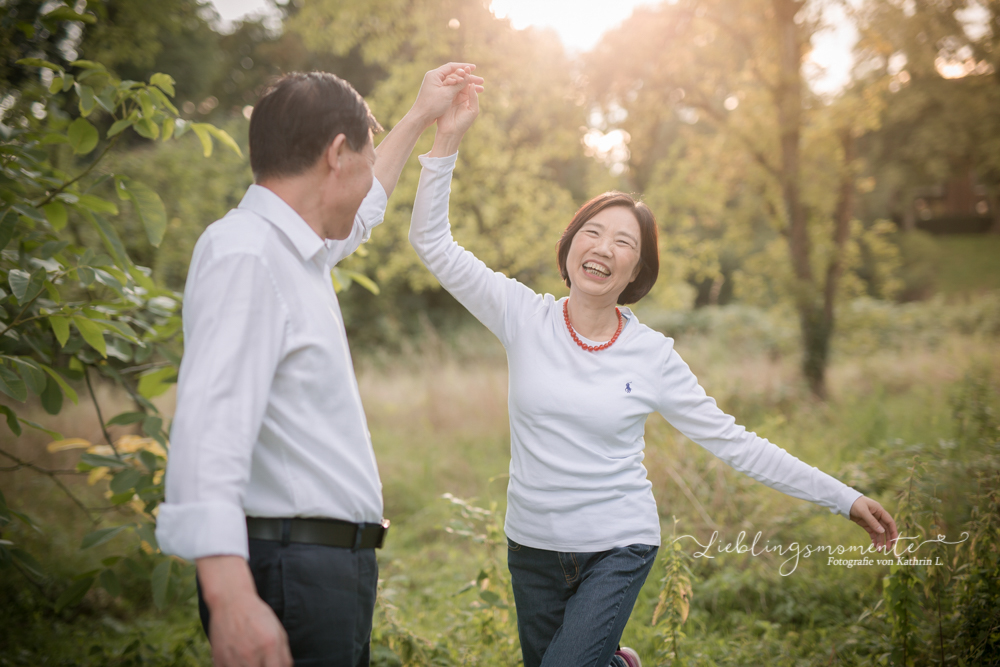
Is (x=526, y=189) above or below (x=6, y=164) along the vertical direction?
above

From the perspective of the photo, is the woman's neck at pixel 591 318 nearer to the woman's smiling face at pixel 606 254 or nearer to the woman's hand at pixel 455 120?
the woman's smiling face at pixel 606 254

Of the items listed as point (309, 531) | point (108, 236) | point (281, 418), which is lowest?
point (309, 531)

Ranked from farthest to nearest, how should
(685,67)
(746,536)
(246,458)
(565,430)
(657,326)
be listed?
(657,326), (685,67), (746,536), (565,430), (246,458)

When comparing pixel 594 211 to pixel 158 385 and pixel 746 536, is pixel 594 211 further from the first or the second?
pixel 746 536

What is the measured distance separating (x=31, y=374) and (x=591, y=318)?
1.73m

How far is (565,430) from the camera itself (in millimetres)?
1857

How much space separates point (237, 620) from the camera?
0.96m

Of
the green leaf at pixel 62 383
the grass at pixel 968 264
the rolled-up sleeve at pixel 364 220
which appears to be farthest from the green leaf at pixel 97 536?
the grass at pixel 968 264

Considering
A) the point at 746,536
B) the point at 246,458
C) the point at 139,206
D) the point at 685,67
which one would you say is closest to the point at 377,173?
the point at 139,206

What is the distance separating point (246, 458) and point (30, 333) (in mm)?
1706

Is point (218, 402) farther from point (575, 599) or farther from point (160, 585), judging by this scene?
point (160, 585)

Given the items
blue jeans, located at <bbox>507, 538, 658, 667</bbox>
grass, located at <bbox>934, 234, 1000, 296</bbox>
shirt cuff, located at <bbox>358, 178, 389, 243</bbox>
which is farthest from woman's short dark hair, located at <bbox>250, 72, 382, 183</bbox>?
grass, located at <bbox>934, 234, 1000, 296</bbox>

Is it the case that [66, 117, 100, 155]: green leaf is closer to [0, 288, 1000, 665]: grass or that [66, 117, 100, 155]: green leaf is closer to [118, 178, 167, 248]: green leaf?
[118, 178, 167, 248]: green leaf

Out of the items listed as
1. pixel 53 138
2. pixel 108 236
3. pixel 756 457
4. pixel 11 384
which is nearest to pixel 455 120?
pixel 108 236
